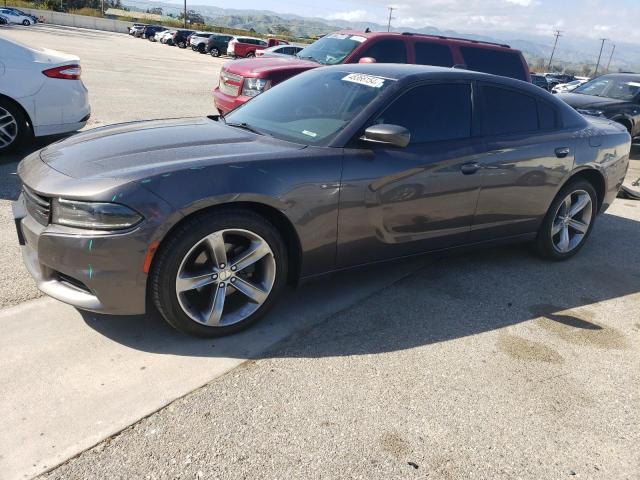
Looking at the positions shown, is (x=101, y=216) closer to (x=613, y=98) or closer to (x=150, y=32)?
(x=613, y=98)

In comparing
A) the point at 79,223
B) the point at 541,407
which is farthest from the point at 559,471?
the point at 79,223

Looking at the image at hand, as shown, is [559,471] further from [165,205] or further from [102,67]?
[102,67]

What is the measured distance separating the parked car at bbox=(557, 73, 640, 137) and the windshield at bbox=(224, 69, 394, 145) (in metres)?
7.95

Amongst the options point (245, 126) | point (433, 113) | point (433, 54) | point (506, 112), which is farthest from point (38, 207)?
point (433, 54)

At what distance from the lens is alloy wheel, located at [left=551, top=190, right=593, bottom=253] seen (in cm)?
488

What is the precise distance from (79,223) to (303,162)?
4.18ft

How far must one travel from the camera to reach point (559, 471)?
96.8 inches

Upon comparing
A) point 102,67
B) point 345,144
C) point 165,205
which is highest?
point 345,144

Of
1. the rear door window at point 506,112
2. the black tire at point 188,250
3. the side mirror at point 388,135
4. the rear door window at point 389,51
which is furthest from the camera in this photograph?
the rear door window at point 389,51

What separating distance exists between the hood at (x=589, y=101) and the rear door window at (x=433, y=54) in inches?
120

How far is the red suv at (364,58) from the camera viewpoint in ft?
27.6

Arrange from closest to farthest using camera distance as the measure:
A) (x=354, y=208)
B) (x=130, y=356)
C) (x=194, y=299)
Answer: (x=130, y=356)
(x=194, y=299)
(x=354, y=208)

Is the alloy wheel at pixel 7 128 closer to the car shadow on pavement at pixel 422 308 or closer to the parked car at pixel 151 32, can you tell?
the car shadow on pavement at pixel 422 308

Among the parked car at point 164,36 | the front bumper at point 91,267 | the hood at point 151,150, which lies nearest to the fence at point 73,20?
the parked car at point 164,36
